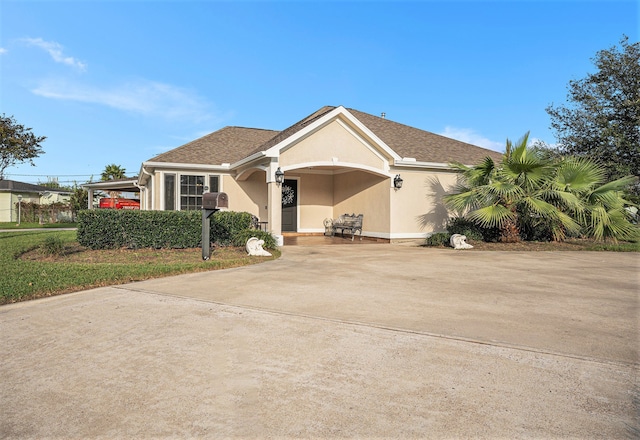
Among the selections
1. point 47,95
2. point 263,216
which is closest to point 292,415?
point 263,216

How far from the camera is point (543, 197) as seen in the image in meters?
12.9

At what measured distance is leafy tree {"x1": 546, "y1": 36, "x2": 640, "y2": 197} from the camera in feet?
47.8

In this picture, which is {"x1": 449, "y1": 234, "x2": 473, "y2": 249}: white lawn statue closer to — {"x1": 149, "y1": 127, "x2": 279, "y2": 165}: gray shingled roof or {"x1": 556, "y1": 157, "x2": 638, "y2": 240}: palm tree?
{"x1": 556, "y1": 157, "x2": 638, "y2": 240}: palm tree

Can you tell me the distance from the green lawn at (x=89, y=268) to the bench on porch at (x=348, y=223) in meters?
5.50

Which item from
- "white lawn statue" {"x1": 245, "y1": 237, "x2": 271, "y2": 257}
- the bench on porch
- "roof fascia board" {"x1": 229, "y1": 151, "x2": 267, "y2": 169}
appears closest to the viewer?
"white lawn statue" {"x1": 245, "y1": 237, "x2": 271, "y2": 257}

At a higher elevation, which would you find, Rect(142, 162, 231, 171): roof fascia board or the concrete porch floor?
Rect(142, 162, 231, 171): roof fascia board

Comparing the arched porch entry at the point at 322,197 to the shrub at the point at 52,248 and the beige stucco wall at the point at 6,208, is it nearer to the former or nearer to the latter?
the shrub at the point at 52,248

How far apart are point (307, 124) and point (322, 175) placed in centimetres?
415

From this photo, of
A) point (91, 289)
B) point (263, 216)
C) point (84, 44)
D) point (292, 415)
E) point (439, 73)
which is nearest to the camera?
point (292, 415)

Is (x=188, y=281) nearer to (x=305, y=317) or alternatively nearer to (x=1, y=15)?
(x=305, y=317)

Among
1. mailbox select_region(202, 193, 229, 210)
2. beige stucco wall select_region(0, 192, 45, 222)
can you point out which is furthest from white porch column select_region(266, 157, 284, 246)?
beige stucco wall select_region(0, 192, 45, 222)

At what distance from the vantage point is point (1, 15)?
960 cm

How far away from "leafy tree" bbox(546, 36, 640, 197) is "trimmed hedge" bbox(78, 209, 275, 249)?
12.7 metres

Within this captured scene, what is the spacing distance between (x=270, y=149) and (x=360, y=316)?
8.75 meters
